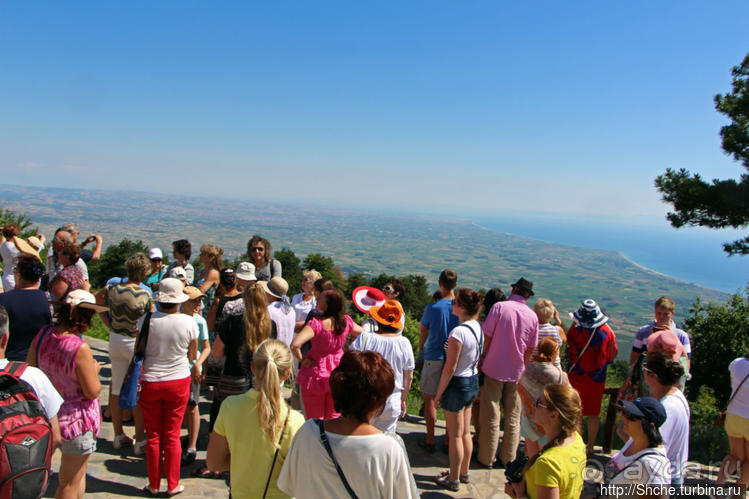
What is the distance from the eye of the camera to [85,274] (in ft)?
17.5

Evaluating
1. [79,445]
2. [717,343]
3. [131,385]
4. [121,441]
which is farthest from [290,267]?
[79,445]

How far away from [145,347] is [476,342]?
2.87m

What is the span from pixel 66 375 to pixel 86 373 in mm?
139

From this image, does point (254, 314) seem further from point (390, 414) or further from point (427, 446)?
point (427, 446)

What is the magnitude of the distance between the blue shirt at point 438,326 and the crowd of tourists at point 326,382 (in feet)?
0.07

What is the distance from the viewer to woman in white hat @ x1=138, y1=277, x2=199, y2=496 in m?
3.37

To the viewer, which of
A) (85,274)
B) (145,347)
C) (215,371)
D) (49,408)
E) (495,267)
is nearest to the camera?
(49,408)

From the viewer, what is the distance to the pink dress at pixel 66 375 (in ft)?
9.27

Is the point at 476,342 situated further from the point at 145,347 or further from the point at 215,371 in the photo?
the point at 145,347

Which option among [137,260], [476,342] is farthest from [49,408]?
[476,342]

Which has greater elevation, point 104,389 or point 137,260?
point 137,260

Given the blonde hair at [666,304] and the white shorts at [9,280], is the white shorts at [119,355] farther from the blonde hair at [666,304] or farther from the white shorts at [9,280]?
the blonde hair at [666,304]

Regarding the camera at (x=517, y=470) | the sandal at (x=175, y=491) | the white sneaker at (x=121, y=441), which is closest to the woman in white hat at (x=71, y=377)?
the sandal at (x=175, y=491)

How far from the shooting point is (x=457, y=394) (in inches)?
155
